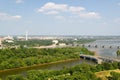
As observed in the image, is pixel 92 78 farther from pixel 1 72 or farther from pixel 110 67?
pixel 1 72

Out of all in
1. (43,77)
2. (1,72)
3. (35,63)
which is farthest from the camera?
(35,63)

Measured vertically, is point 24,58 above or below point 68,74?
below

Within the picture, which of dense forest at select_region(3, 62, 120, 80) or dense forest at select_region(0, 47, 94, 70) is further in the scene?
dense forest at select_region(0, 47, 94, 70)

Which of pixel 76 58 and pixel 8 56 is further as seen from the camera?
pixel 76 58

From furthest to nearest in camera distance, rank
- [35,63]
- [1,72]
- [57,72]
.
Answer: [35,63] → [1,72] → [57,72]

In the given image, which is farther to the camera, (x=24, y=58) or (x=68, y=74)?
(x=24, y=58)

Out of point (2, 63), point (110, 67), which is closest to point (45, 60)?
point (2, 63)

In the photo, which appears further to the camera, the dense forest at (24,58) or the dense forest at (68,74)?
the dense forest at (24,58)

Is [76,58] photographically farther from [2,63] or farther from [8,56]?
[2,63]

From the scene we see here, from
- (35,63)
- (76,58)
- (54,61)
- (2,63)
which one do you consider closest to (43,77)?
(2,63)
